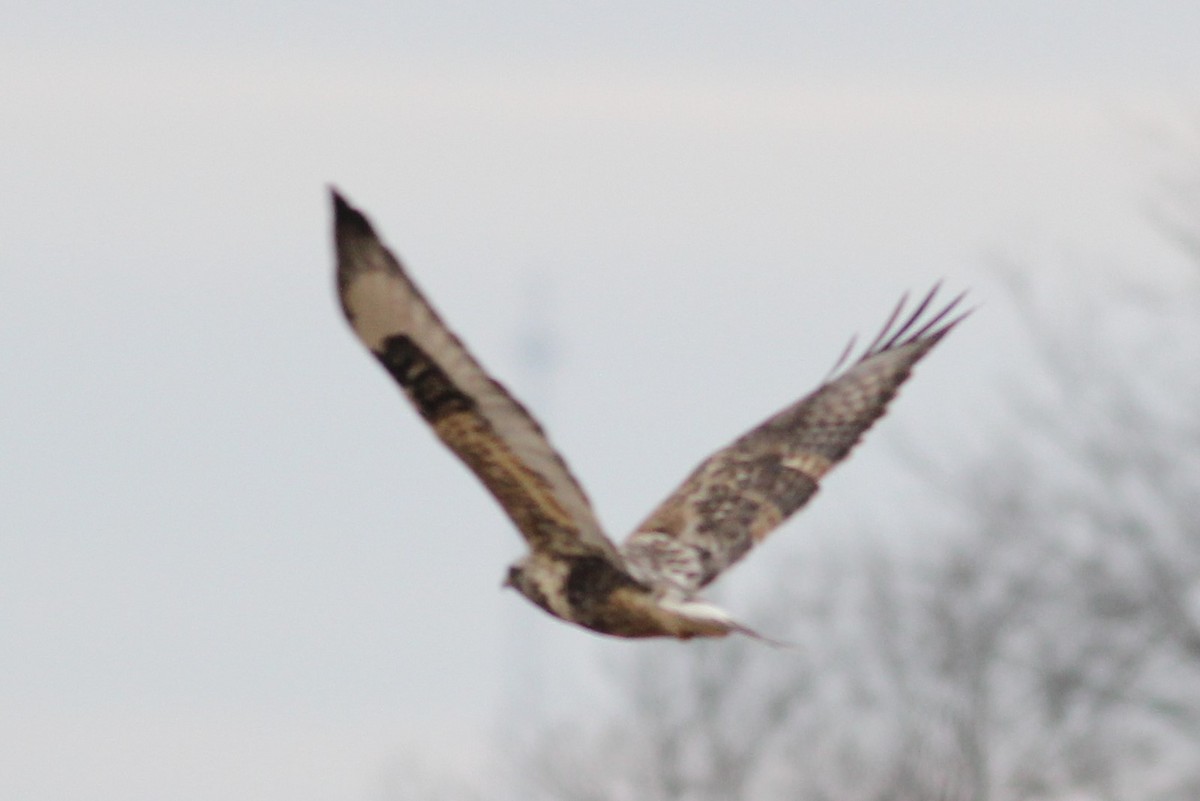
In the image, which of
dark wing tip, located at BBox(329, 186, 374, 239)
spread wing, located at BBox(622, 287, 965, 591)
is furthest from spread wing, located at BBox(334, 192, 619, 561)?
spread wing, located at BBox(622, 287, 965, 591)

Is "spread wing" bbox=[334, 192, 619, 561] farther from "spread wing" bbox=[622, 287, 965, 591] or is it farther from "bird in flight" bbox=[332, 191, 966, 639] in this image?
"spread wing" bbox=[622, 287, 965, 591]

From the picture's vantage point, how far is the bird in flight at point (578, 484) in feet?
23.8

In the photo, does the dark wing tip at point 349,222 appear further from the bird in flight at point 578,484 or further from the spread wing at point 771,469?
the spread wing at point 771,469

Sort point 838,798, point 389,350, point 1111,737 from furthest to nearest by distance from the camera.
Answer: point 838,798, point 1111,737, point 389,350

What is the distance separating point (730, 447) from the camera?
31.4 ft

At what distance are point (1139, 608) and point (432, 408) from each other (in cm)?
1721

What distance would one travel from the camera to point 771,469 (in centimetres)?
948

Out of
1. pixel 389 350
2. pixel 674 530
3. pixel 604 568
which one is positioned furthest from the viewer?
pixel 674 530

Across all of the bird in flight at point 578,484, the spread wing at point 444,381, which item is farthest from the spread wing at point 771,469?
the spread wing at point 444,381

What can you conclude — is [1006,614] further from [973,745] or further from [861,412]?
[861,412]

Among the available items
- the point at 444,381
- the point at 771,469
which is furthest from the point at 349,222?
the point at 771,469

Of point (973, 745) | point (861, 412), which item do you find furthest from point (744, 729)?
point (861, 412)

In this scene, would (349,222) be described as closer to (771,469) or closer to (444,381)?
(444,381)

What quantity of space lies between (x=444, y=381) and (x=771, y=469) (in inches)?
90.6
